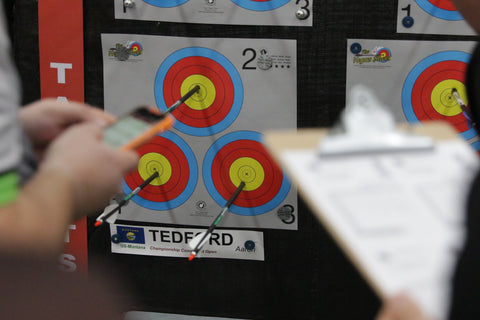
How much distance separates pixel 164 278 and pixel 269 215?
429 millimetres

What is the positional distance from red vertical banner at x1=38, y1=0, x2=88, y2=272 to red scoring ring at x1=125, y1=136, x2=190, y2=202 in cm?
27

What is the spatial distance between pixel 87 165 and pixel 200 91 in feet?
2.84

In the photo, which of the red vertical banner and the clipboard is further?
the red vertical banner

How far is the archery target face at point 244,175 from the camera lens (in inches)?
56.2

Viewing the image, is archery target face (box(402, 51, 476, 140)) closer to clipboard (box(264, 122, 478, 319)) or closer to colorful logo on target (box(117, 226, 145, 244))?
clipboard (box(264, 122, 478, 319))

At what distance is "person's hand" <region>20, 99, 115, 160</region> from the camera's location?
2.29 feet

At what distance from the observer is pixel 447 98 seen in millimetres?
1328

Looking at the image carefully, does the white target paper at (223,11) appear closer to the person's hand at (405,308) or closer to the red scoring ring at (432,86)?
the red scoring ring at (432,86)

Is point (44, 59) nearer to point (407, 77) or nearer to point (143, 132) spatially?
point (143, 132)

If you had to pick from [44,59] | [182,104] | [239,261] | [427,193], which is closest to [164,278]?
[239,261]

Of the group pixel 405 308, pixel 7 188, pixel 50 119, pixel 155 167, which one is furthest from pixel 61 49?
pixel 405 308

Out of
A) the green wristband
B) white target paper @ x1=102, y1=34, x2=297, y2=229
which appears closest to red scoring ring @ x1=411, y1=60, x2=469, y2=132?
white target paper @ x1=102, y1=34, x2=297, y2=229

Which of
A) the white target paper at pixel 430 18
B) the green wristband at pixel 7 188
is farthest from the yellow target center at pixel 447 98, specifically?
the green wristband at pixel 7 188

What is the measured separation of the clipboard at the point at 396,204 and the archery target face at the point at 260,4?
2.64 feet
